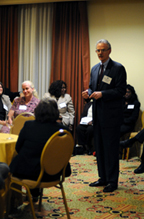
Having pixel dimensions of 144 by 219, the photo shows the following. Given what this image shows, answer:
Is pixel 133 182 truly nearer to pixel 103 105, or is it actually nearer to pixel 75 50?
pixel 103 105

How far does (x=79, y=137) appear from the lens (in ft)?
20.0

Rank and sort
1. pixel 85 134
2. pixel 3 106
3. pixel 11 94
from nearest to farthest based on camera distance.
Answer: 1. pixel 3 106
2. pixel 85 134
3. pixel 11 94

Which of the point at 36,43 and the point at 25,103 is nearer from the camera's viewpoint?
the point at 25,103

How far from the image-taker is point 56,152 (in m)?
2.36

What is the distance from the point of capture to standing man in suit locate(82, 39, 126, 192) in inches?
136

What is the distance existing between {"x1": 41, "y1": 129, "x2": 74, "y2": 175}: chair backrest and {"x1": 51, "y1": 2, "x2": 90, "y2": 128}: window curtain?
4.18m

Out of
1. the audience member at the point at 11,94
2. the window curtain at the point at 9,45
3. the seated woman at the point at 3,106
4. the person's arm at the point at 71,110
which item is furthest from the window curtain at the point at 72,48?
the seated woman at the point at 3,106

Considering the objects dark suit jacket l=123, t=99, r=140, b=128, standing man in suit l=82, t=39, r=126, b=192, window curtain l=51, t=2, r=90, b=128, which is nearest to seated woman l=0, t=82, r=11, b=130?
window curtain l=51, t=2, r=90, b=128

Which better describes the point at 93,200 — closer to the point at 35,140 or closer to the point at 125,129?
the point at 35,140

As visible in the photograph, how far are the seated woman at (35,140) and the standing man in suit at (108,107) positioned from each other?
102 cm

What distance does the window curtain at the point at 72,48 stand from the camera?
649 cm

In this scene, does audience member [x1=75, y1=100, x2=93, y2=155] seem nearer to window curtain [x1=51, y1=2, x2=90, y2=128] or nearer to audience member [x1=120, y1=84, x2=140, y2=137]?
window curtain [x1=51, y1=2, x2=90, y2=128]

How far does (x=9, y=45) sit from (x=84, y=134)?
2.88 metres

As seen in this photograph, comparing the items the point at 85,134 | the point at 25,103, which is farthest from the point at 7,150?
the point at 85,134
